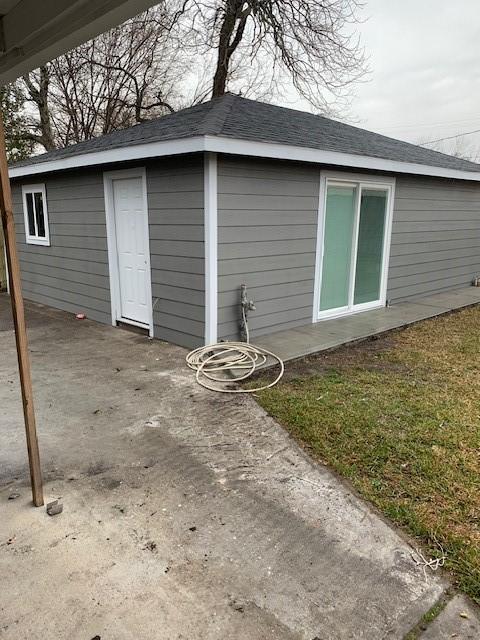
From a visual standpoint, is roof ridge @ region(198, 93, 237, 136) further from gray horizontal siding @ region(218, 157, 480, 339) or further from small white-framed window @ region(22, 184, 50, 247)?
small white-framed window @ region(22, 184, 50, 247)

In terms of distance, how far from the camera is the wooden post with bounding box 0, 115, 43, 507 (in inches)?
78.3

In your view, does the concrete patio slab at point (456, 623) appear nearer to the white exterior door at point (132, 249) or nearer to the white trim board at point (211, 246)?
the white trim board at point (211, 246)

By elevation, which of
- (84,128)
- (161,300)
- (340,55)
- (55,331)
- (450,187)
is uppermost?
(340,55)

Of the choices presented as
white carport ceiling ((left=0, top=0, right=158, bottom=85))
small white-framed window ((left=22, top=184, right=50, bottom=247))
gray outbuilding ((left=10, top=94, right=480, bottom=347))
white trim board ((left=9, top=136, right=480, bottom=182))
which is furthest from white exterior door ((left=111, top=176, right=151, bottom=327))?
white carport ceiling ((left=0, top=0, right=158, bottom=85))

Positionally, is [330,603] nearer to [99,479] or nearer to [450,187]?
[99,479]

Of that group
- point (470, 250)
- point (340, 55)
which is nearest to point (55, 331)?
point (470, 250)

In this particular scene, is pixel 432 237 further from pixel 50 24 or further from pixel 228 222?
pixel 50 24

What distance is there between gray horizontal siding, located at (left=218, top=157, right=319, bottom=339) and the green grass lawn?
958 mm

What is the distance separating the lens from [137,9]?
5.94 ft

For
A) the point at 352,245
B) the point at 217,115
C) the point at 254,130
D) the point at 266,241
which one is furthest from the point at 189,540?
the point at 352,245

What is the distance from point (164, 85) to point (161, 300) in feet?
43.0

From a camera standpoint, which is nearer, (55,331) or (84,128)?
(55,331)

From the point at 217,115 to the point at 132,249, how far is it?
194 cm

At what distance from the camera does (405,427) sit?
3.26 metres
